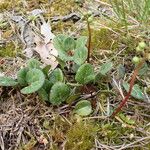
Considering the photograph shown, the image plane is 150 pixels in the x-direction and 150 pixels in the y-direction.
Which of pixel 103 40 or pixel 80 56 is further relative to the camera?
pixel 103 40

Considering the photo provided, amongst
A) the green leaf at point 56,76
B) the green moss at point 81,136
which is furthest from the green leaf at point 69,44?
the green moss at point 81,136

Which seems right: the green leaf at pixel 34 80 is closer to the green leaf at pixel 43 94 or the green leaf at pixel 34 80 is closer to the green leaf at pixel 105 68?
the green leaf at pixel 43 94

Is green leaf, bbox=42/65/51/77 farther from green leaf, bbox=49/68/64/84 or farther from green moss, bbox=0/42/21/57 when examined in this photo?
green moss, bbox=0/42/21/57

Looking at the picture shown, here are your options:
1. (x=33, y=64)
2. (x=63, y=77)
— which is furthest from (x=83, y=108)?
(x=33, y=64)

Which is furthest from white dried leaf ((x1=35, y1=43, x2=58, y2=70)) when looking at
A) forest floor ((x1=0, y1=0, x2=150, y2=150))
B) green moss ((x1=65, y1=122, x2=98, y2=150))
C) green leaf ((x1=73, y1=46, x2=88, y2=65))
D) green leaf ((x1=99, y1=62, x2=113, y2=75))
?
green moss ((x1=65, y1=122, x2=98, y2=150))

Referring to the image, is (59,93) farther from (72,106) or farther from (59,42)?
(59,42)

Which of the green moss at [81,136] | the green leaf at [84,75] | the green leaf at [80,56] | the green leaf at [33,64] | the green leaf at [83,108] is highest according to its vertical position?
the green leaf at [80,56]
